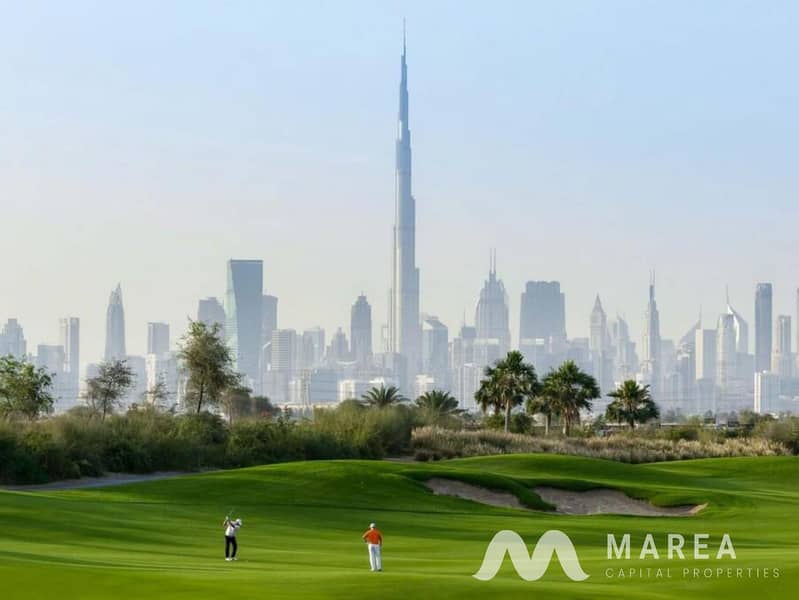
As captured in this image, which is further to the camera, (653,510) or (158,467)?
(158,467)

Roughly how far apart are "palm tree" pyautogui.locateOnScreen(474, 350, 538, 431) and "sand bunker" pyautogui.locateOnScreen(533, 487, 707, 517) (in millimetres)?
42430

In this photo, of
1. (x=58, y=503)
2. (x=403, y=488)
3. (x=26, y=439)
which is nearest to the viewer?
(x=58, y=503)

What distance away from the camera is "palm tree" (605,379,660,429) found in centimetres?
10975

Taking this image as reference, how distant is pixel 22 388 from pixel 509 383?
109ft

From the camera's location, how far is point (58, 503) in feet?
148

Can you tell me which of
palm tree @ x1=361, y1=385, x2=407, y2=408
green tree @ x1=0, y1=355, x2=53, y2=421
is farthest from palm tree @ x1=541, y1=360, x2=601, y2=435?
green tree @ x1=0, y1=355, x2=53, y2=421

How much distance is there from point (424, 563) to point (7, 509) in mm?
13914

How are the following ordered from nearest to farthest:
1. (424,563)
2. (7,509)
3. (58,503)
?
(424,563) → (7,509) → (58,503)

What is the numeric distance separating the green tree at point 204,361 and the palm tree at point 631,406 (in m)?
31.9

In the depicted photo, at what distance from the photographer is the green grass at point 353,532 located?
88.6ft

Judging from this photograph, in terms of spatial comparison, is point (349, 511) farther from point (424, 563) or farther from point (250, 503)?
point (424, 563)

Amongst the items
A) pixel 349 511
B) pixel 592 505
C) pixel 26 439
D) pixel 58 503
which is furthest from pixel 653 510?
pixel 26 439

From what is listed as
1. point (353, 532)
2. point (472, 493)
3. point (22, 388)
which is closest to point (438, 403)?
point (22, 388)

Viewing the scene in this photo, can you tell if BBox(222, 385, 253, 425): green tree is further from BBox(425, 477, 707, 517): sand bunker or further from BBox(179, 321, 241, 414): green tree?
BBox(425, 477, 707, 517): sand bunker
